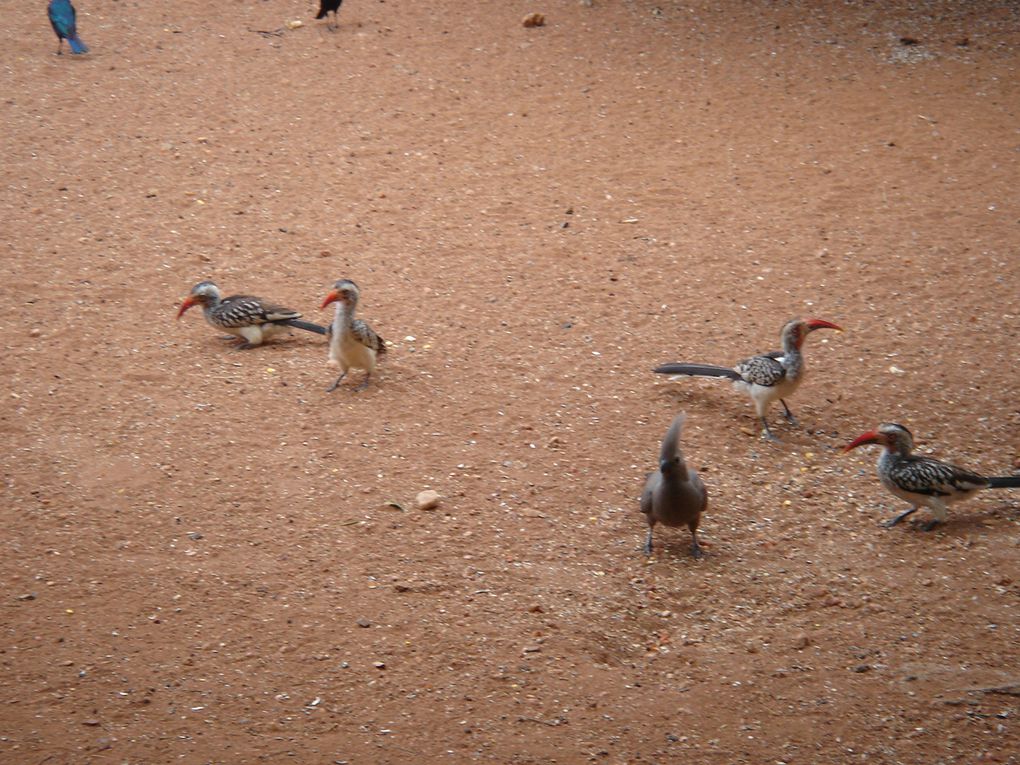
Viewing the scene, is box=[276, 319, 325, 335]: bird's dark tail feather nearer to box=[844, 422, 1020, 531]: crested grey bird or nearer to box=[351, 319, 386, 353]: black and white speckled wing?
box=[351, 319, 386, 353]: black and white speckled wing

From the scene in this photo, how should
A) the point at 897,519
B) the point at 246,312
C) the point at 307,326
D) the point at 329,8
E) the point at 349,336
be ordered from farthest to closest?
the point at 329,8 → the point at 307,326 → the point at 246,312 → the point at 349,336 → the point at 897,519

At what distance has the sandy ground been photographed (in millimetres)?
4293

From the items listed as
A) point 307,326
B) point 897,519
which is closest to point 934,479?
point 897,519

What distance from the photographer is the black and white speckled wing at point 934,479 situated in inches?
204

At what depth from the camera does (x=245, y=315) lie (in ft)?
22.1

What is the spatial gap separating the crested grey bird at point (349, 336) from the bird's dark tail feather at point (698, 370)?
163cm

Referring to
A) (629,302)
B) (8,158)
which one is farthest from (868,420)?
(8,158)

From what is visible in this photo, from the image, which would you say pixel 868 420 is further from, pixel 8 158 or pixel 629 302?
pixel 8 158

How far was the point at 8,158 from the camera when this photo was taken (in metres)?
9.44

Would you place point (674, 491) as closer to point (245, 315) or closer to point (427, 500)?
point (427, 500)

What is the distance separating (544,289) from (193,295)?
7.40ft

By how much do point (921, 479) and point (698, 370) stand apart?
148 cm

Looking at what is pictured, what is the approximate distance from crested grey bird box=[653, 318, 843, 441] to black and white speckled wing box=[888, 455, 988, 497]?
90cm

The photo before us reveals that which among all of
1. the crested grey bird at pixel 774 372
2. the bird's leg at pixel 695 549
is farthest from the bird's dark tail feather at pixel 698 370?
the bird's leg at pixel 695 549
